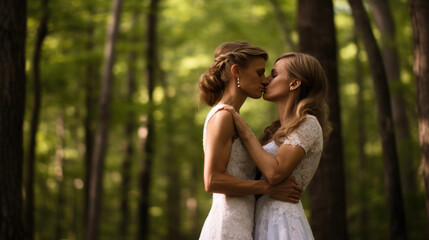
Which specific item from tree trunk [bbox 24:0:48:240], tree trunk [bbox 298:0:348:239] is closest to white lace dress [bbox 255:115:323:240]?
tree trunk [bbox 298:0:348:239]

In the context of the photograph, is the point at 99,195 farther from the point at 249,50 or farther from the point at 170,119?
the point at 249,50

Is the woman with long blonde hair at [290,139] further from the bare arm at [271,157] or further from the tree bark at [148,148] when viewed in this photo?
the tree bark at [148,148]

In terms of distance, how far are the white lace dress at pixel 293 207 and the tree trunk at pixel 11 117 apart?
9.59 feet

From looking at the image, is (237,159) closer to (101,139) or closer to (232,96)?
(232,96)

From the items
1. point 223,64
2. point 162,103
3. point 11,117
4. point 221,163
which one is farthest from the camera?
point 162,103

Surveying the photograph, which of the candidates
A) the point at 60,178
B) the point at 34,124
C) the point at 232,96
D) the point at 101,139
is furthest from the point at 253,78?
the point at 60,178

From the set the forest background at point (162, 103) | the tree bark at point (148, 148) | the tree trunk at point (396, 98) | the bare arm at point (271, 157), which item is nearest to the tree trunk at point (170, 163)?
the forest background at point (162, 103)

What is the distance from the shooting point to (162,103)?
13.0 metres

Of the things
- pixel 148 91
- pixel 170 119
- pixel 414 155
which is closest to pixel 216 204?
pixel 414 155

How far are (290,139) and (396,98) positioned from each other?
33.5 ft

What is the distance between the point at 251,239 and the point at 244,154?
603mm

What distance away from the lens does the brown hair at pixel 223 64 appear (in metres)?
3.42

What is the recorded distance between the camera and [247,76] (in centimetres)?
346

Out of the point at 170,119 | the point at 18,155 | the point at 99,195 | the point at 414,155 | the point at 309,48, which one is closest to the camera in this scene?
the point at 18,155
